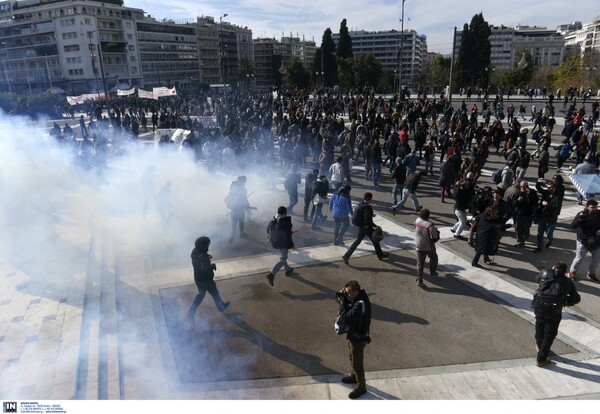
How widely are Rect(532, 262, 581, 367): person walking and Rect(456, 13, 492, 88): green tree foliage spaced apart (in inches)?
2449

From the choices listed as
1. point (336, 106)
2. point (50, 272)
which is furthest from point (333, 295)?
point (336, 106)

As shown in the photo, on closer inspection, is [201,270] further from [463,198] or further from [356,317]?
[463,198]

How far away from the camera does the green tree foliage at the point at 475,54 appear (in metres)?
60.9

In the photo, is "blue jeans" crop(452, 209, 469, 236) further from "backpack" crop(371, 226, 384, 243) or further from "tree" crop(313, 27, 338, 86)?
"tree" crop(313, 27, 338, 86)

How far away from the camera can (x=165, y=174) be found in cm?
1545

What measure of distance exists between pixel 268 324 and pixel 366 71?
6031 centimetres

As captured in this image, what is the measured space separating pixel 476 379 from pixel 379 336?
1448mm

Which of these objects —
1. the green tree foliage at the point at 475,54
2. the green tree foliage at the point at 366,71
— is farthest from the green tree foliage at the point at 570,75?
the green tree foliage at the point at 366,71

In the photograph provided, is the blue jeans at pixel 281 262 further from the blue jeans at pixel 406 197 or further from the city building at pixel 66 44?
the city building at pixel 66 44

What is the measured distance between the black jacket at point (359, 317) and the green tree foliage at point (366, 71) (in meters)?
61.2

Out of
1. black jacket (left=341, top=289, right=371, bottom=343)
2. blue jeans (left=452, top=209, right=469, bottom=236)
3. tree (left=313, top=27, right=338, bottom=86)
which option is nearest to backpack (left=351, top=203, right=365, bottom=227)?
blue jeans (left=452, top=209, right=469, bottom=236)

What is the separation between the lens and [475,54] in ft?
201

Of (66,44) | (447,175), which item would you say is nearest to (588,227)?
(447,175)

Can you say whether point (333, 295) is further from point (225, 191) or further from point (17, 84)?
point (17, 84)
